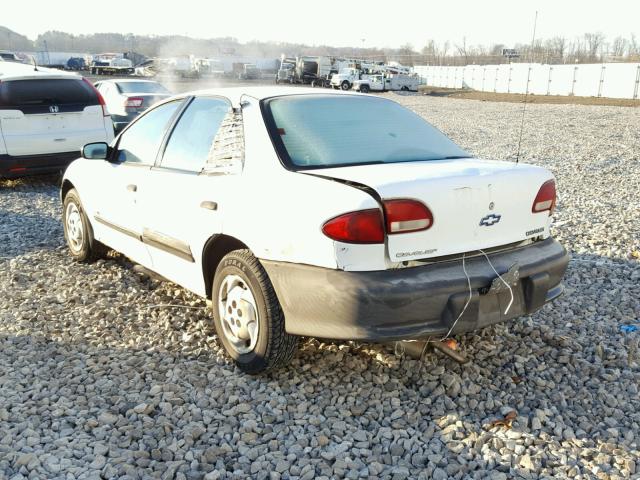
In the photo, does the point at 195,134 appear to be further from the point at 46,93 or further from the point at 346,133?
the point at 46,93

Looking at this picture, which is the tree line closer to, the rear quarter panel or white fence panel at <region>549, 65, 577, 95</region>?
white fence panel at <region>549, 65, 577, 95</region>

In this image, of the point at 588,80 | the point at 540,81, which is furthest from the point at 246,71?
the point at 588,80

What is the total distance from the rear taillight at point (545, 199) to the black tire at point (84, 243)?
3796mm

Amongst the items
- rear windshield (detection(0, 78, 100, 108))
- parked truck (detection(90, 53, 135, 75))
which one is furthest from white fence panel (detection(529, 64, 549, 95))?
rear windshield (detection(0, 78, 100, 108))

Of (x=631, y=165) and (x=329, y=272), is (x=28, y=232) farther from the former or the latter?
(x=631, y=165)

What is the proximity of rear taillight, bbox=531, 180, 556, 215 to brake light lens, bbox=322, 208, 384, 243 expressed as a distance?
3.45 feet

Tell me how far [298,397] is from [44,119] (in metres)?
7.03

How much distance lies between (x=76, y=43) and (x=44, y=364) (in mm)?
175547

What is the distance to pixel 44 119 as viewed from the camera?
870cm

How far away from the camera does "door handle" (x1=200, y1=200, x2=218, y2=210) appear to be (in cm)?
359

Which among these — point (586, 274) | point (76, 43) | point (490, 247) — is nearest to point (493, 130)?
point (586, 274)

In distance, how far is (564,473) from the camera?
2.72m

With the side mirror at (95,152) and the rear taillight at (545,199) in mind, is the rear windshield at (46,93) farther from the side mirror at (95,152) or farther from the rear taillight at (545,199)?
the rear taillight at (545,199)

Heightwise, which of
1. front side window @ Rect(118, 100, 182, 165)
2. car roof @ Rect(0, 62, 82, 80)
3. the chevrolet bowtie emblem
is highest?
car roof @ Rect(0, 62, 82, 80)
